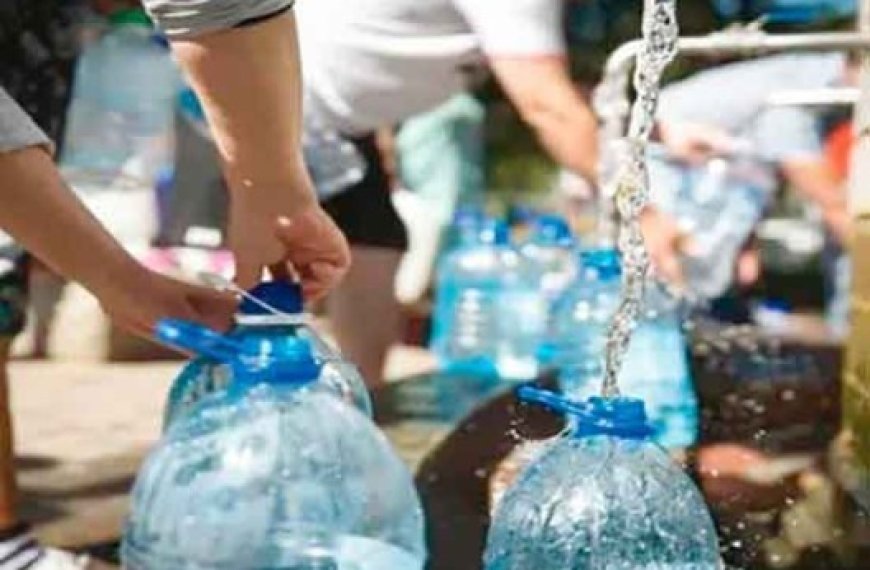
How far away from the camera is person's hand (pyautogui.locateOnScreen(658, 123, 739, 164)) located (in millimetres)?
4681

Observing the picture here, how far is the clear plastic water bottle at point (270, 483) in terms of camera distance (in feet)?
5.16

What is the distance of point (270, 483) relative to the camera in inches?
61.8

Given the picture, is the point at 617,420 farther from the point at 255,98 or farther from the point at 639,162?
the point at 255,98

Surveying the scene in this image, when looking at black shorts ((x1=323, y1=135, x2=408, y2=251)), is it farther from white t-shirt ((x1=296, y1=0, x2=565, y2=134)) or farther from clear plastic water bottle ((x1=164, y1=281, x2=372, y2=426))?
clear plastic water bottle ((x1=164, y1=281, x2=372, y2=426))

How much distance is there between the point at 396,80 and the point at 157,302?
1.89m

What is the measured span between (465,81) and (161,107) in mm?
3258

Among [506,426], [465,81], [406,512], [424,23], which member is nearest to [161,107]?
[465,81]

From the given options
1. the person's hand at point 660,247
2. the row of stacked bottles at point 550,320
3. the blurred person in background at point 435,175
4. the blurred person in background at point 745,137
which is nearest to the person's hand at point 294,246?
the row of stacked bottles at point 550,320

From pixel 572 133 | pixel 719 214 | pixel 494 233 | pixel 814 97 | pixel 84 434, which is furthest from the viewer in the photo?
pixel 494 233

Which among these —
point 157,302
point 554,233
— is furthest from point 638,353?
point 554,233

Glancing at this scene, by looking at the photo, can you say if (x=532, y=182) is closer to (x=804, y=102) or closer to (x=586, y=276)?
(x=804, y=102)

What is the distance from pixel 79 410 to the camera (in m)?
5.46

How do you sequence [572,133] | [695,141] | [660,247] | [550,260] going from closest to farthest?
1. [572,133]
2. [660,247]
3. [695,141]
4. [550,260]

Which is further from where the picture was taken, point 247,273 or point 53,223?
point 247,273
